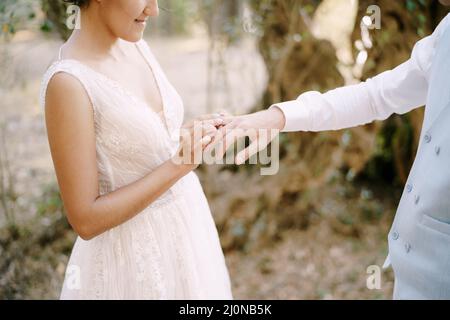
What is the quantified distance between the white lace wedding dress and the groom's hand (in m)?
0.19

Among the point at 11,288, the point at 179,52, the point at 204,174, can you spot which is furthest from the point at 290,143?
the point at 179,52

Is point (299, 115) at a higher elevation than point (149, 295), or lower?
higher

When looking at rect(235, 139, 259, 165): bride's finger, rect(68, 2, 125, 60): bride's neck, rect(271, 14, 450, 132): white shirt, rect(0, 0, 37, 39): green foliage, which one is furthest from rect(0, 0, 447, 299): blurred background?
rect(235, 139, 259, 165): bride's finger

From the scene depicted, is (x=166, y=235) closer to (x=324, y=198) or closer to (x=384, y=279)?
(x=384, y=279)

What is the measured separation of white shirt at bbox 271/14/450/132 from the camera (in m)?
1.82

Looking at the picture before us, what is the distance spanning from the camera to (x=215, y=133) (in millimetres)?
1834

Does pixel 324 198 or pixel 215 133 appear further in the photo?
pixel 324 198

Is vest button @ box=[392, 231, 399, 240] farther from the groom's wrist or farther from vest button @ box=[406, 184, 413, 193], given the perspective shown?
the groom's wrist

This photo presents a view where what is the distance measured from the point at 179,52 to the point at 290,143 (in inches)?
229

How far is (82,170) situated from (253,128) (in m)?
0.61

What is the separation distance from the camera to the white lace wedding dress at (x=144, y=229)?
1794mm

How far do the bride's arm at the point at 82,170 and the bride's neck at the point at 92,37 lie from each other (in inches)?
6.8

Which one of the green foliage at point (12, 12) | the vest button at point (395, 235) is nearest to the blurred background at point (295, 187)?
the green foliage at point (12, 12)

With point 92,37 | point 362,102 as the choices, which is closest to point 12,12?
point 92,37
